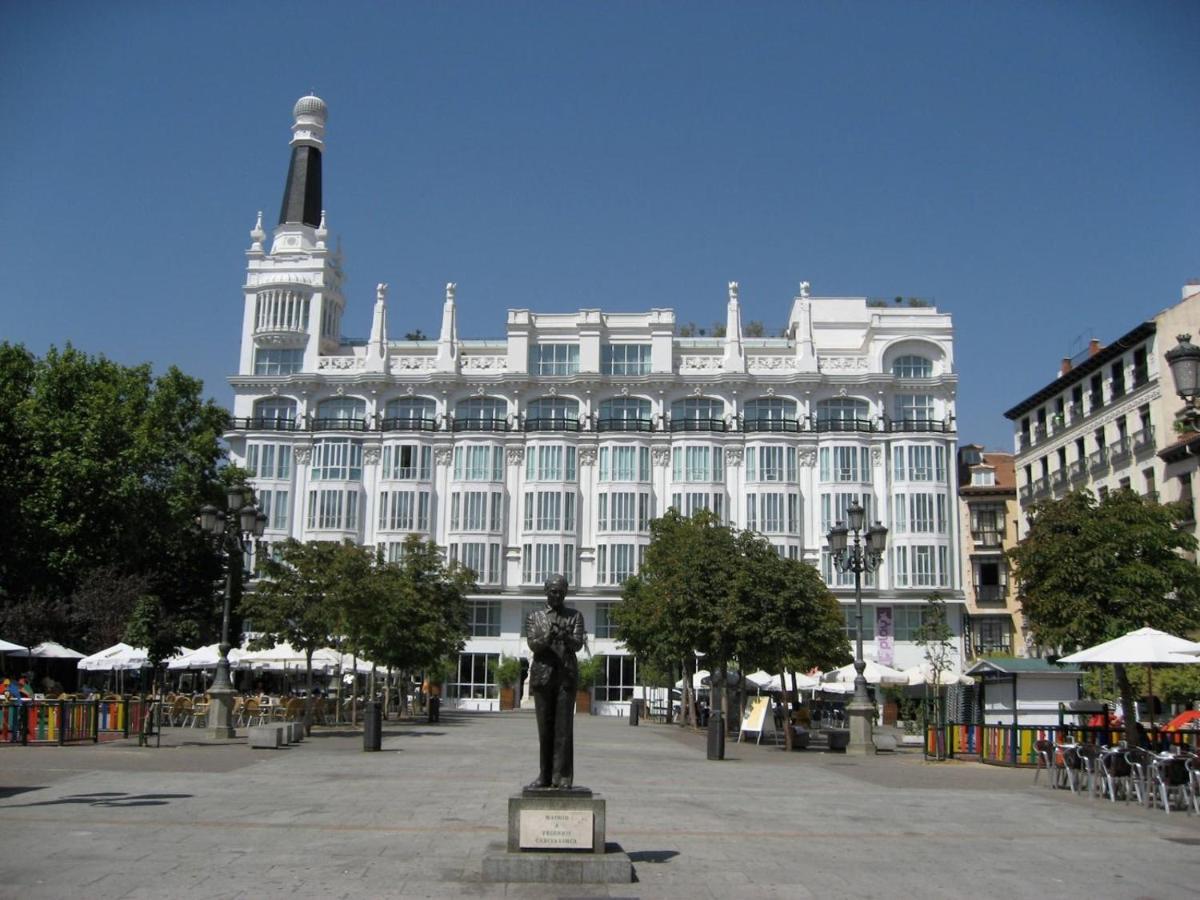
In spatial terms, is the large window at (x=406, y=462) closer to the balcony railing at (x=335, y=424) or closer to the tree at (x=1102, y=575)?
the balcony railing at (x=335, y=424)

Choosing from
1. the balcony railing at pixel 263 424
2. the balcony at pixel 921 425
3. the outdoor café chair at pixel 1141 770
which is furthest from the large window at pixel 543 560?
the outdoor café chair at pixel 1141 770

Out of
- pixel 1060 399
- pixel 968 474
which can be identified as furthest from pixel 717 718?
pixel 968 474

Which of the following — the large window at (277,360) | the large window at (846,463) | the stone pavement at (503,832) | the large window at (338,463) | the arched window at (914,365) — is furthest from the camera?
the large window at (277,360)

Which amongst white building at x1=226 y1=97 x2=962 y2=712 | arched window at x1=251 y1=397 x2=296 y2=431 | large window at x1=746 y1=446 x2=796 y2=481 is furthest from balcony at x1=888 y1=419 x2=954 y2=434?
arched window at x1=251 y1=397 x2=296 y2=431

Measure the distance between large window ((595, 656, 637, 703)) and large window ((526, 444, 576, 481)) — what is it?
443 inches

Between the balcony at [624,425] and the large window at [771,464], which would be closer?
the large window at [771,464]

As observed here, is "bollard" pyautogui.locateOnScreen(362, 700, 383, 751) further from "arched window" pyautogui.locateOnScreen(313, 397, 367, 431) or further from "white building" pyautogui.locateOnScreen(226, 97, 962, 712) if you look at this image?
"arched window" pyautogui.locateOnScreen(313, 397, 367, 431)

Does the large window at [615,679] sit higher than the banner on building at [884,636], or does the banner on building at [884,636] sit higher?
the banner on building at [884,636]

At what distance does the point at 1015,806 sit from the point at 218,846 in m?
11.3

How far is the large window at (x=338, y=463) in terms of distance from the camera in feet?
236

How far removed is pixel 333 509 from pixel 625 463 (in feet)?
59.3

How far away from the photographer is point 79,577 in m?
48.4

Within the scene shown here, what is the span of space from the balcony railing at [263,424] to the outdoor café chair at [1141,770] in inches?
2410

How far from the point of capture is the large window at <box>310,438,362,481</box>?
71938 mm
